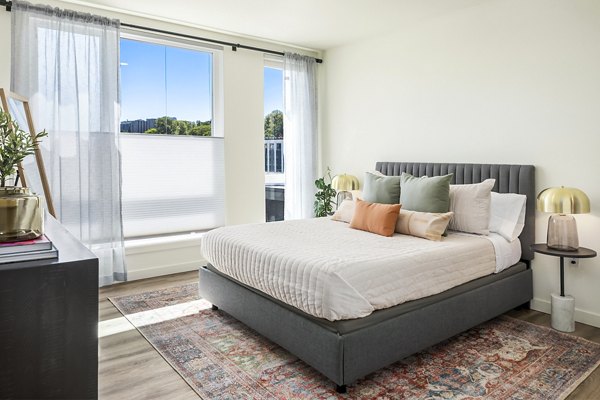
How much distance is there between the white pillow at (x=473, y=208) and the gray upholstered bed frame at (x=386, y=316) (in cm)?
30

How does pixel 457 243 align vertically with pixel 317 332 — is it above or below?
above

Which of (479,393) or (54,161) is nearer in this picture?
(479,393)

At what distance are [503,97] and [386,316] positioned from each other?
2353mm

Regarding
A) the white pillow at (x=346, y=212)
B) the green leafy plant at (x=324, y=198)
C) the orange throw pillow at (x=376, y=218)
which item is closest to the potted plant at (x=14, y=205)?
the orange throw pillow at (x=376, y=218)

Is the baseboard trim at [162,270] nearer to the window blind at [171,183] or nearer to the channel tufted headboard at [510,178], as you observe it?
the window blind at [171,183]

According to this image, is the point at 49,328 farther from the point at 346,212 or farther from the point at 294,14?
the point at 294,14

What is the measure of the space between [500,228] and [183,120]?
337cm

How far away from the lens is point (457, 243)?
2.90m

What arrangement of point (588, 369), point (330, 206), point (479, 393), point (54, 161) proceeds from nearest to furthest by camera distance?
point (479, 393)
point (588, 369)
point (54, 161)
point (330, 206)

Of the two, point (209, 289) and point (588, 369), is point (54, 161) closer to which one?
point (209, 289)

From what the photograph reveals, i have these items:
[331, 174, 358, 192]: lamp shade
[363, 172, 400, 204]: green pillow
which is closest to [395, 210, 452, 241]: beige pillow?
[363, 172, 400, 204]: green pillow

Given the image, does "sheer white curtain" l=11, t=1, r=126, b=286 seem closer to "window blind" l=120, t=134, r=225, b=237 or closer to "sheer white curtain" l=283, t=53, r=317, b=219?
"window blind" l=120, t=134, r=225, b=237

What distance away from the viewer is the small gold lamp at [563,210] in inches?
110

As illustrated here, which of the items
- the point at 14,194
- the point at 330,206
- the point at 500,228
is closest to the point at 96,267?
the point at 14,194
